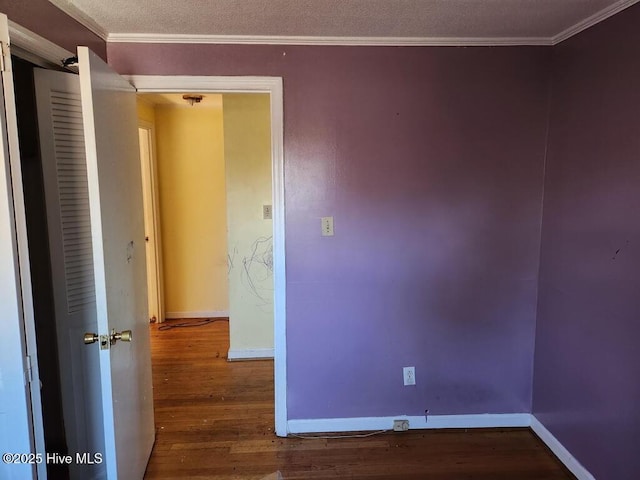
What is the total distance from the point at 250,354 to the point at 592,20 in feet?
10.5

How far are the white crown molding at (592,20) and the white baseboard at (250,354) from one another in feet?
9.79

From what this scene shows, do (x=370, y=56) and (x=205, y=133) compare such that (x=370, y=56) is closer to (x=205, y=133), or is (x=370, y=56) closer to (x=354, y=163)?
(x=354, y=163)

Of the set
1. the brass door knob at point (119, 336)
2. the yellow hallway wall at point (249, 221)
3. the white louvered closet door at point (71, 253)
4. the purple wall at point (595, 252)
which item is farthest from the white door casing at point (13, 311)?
the purple wall at point (595, 252)

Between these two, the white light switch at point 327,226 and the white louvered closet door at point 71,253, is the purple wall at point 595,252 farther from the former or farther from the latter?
the white louvered closet door at point 71,253

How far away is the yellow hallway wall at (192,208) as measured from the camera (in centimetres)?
438

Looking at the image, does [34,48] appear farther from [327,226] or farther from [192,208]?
[192,208]

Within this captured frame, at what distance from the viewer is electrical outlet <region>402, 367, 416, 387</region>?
2494 millimetres

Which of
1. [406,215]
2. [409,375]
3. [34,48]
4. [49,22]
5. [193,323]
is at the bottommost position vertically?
[193,323]

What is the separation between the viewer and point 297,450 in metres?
2.37

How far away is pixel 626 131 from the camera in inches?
70.3

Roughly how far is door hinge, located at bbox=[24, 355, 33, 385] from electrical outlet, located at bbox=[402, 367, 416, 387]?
186cm

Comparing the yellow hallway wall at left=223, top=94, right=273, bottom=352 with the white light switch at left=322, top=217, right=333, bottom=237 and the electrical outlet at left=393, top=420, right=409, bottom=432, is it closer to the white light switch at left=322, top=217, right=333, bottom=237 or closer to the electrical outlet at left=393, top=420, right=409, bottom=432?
the white light switch at left=322, top=217, right=333, bottom=237

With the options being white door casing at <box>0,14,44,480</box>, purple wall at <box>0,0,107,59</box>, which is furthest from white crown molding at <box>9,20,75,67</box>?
white door casing at <box>0,14,44,480</box>

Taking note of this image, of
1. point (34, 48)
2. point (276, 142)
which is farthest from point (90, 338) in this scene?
point (276, 142)
